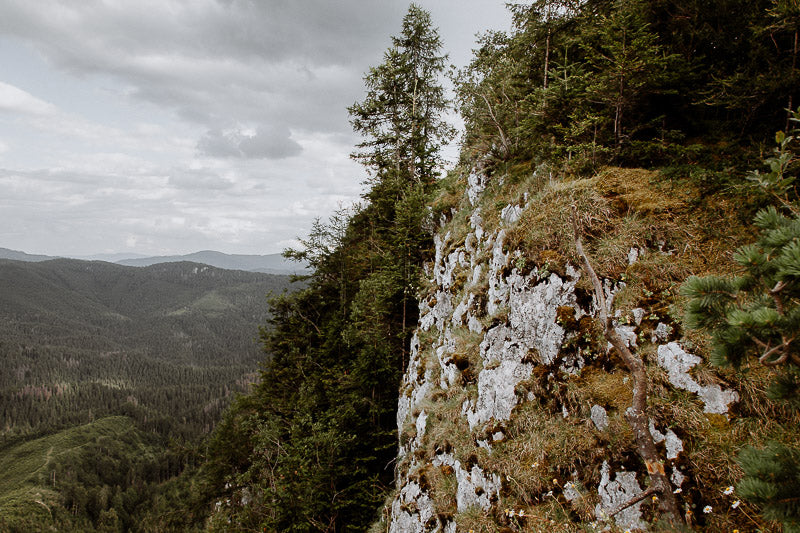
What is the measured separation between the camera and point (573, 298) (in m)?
6.86

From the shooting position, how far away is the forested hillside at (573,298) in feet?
→ 15.4

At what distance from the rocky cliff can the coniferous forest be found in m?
0.24

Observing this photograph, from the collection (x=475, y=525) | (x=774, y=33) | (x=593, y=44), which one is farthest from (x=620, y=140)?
Result: (x=475, y=525)

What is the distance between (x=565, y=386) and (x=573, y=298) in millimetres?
1798

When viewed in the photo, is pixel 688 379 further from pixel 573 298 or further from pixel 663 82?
pixel 663 82

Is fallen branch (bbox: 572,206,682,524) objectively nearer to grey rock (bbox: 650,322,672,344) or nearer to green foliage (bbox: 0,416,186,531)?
grey rock (bbox: 650,322,672,344)

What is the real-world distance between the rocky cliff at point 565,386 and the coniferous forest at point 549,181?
0.24 metres

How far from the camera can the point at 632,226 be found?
23.2ft

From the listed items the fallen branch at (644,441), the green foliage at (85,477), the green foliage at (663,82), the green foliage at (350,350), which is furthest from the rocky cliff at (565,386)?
the green foliage at (85,477)

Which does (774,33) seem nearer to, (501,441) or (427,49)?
(501,441)

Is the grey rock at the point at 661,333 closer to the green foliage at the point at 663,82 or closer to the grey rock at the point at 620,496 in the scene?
the grey rock at the point at 620,496


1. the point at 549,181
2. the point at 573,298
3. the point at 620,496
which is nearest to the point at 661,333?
the point at 573,298

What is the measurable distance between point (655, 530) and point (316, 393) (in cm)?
1472

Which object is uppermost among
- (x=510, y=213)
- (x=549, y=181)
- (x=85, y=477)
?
(x=549, y=181)
